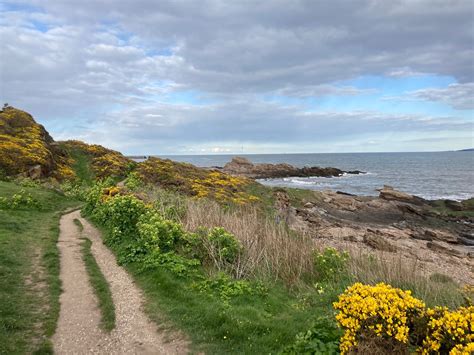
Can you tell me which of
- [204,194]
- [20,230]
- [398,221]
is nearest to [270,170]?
[398,221]

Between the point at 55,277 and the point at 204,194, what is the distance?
18.6m

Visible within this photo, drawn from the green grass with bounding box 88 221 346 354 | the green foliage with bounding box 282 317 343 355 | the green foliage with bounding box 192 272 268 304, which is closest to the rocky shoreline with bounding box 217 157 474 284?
the green foliage with bounding box 192 272 268 304

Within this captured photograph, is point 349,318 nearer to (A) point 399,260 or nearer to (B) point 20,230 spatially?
(A) point 399,260

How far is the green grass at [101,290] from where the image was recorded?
7.19 metres

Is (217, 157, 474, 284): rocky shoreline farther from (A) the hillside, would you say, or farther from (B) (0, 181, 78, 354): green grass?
(A) the hillside

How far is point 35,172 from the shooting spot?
91.2 feet

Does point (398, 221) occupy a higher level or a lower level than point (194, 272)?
lower

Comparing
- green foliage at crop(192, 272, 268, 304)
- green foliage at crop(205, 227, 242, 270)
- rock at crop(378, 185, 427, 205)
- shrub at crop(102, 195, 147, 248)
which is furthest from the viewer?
rock at crop(378, 185, 427, 205)

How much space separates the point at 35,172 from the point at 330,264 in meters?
24.9

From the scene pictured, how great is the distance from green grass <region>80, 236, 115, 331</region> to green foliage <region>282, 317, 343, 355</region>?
11.6 feet

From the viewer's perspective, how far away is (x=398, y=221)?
119ft

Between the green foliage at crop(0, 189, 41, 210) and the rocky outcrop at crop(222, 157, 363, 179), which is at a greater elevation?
the green foliage at crop(0, 189, 41, 210)

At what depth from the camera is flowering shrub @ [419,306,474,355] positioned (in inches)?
164

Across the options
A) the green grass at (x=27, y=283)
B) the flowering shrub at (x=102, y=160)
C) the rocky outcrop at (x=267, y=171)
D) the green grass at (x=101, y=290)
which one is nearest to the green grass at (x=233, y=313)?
the green grass at (x=101, y=290)
